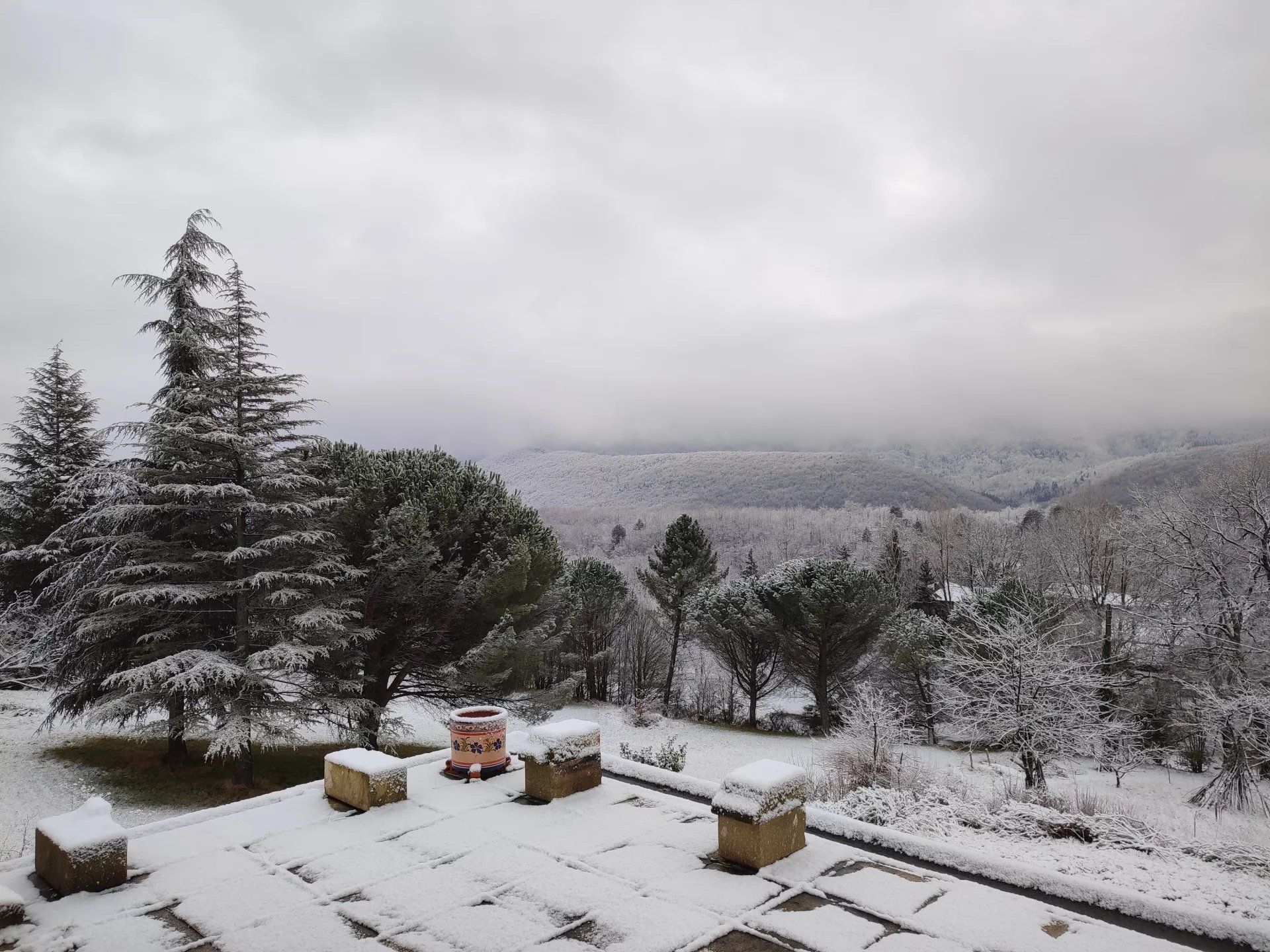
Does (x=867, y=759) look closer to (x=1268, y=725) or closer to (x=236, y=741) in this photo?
(x=1268, y=725)

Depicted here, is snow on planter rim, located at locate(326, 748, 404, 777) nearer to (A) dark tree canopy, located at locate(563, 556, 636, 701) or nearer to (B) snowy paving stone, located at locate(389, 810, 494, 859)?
(B) snowy paving stone, located at locate(389, 810, 494, 859)

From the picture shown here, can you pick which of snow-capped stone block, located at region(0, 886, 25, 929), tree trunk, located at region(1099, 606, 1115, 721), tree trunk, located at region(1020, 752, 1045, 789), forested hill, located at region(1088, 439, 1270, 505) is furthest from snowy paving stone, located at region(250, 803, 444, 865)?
forested hill, located at region(1088, 439, 1270, 505)

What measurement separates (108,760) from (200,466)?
25.1 feet

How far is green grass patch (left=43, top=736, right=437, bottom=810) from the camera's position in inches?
542

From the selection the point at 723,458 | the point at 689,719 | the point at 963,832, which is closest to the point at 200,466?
the point at 963,832

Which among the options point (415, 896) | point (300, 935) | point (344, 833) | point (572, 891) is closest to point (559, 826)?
point (572, 891)

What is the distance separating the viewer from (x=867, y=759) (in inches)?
649

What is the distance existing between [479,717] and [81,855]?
358cm

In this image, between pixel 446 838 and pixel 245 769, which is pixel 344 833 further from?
pixel 245 769

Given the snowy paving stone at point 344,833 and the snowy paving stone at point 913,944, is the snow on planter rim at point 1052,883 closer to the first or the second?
the snowy paving stone at point 913,944

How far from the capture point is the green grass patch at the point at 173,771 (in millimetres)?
13766

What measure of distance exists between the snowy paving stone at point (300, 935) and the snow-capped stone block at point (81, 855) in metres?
1.34

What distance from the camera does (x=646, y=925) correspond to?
14.4 ft

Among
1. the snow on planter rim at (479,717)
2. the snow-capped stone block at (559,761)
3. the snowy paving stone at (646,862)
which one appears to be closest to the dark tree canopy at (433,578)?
the snow on planter rim at (479,717)
